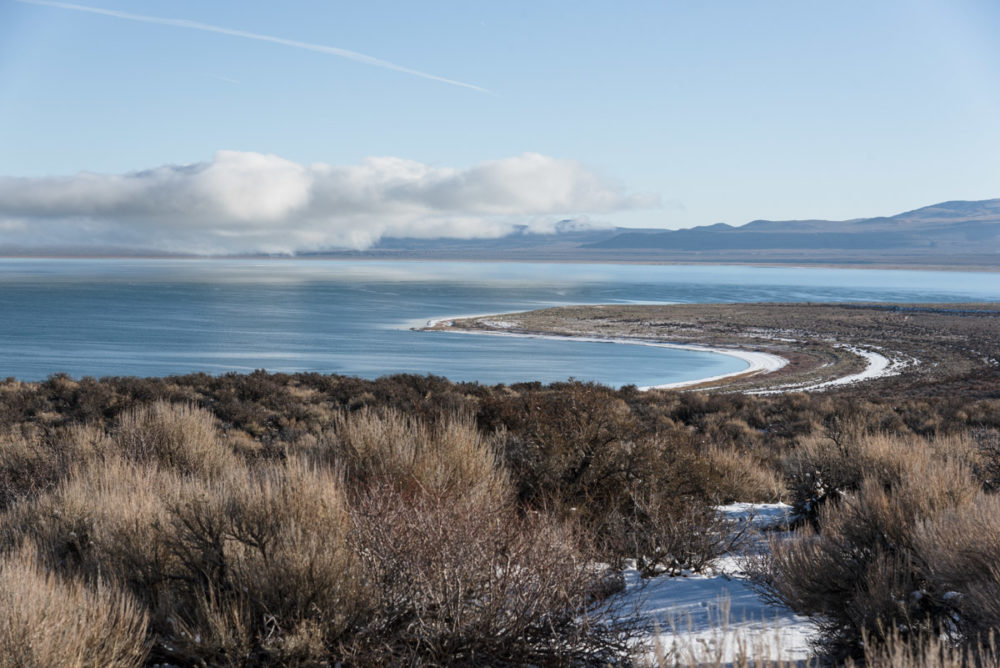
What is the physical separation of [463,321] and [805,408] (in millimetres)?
66278

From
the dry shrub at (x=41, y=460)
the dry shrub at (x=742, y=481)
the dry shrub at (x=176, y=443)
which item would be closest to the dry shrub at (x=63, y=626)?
the dry shrub at (x=41, y=460)

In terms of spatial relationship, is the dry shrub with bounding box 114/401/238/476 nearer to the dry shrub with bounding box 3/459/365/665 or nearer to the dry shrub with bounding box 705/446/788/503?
the dry shrub with bounding box 3/459/365/665

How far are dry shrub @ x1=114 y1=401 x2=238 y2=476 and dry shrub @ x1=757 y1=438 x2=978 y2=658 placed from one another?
555 cm

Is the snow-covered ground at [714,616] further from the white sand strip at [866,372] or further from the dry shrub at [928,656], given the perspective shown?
the white sand strip at [866,372]

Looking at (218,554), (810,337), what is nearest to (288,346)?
(810,337)

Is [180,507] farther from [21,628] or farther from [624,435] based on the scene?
[624,435]

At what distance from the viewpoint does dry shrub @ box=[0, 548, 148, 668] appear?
10.8ft

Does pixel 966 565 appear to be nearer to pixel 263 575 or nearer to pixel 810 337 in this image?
pixel 263 575

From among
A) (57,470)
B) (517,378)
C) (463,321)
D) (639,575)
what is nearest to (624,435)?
(639,575)

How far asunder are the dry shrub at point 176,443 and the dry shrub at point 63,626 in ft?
12.6

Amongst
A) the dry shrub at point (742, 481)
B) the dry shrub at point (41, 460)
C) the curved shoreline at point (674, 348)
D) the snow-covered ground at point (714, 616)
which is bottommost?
the curved shoreline at point (674, 348)

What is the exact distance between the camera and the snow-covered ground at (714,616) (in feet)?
13.1

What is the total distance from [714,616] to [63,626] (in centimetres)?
370

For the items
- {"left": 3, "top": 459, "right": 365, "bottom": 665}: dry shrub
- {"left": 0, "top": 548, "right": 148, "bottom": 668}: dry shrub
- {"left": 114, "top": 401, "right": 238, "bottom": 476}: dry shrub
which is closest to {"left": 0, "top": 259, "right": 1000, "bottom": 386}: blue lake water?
{"left": 114, "top": 401, "right": 238, "bottom": 476}: dry shrub
